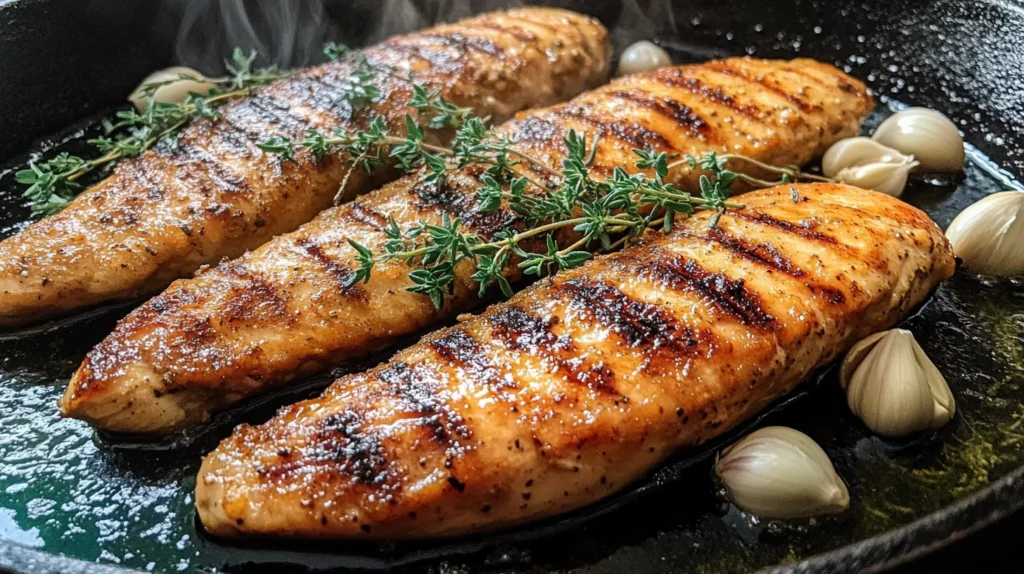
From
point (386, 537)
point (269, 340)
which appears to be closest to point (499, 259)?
point (269, 340)

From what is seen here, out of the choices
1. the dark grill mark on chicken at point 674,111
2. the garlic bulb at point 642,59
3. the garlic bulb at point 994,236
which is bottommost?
the garlic bulb at point 994,236

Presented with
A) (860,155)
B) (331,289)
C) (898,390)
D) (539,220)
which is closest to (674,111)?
(860,155)

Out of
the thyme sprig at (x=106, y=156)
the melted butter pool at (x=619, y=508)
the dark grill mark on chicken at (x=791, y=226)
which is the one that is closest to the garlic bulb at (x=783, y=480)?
the melted butter pool at (x=619, y=508)

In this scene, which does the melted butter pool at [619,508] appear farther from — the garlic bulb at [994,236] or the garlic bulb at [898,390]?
the garlic bulb at [994,236]

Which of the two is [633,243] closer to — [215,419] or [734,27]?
[215,419]

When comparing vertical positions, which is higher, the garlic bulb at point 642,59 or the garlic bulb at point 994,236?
the garlic bulb at point 642,59

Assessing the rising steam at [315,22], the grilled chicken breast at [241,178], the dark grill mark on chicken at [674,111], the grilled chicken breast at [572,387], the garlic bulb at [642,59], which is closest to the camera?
the grilled chicken breast at [572,387]
